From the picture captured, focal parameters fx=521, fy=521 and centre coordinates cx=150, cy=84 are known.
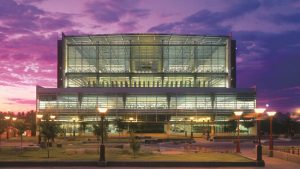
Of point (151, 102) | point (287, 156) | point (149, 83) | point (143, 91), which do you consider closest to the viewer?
point (287, 156)

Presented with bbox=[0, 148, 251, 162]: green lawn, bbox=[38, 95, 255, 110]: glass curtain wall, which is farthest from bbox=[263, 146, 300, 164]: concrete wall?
bbox=[38, 95, 255, 110]: glass curtain wall

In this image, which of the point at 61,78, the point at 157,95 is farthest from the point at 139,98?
the point at 61,78

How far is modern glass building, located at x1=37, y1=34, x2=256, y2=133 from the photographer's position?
13488 cm

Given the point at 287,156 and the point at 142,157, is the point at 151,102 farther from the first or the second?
the point at 287,156

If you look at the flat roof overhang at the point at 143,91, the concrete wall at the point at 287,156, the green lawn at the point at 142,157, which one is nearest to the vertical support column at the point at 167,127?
the flat roof overhang at the point at 143,91

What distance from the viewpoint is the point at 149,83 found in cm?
14862

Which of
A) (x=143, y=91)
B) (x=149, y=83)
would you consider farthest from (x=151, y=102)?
(x=149, y=83)

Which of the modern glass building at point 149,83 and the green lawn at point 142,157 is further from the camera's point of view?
the modern glass building at point 149,83

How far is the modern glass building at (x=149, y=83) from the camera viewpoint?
135 metres

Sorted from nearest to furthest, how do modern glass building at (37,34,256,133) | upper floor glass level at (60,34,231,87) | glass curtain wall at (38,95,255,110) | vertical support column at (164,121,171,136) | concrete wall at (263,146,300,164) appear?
concrete wall at (263,146,300,164)
vertical support column at (164,121,171,136)
modern glass building at (37,34,256,133)
glass curtain wall at (38,95,255,110)
upper floor glass level at (60,34,231,87)

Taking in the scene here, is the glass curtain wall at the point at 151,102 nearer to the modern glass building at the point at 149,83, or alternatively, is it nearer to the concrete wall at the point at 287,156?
the modern glass building at the point at 149,83

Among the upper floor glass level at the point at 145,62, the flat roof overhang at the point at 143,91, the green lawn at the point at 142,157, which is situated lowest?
the green lawn at the point at 142,157

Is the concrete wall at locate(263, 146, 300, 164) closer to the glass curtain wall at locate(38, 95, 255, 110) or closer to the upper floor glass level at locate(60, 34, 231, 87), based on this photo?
the glass curtain wall at locate(38, 95, 255, 110)

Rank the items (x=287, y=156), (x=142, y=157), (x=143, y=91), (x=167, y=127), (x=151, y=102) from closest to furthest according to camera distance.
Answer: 1. (x=287, y=156)
2. (x=142, y=157)
3. (x=167, y=127)
4. (x=143, y=91)
5. (x=151, y=102)
